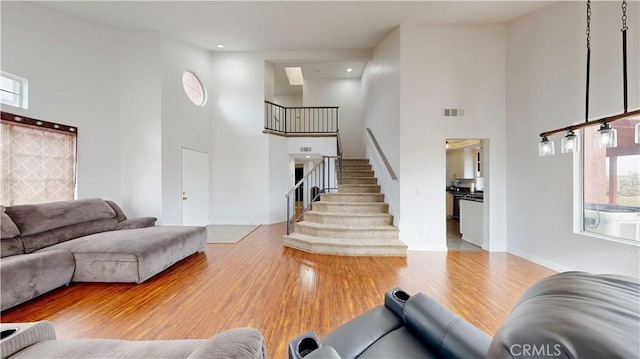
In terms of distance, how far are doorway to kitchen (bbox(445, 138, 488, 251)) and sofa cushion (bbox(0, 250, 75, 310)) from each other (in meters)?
5.91

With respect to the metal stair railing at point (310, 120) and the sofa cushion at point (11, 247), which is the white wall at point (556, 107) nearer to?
the metal stair railing at point (310, 120)

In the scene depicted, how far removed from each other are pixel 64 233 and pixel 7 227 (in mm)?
619

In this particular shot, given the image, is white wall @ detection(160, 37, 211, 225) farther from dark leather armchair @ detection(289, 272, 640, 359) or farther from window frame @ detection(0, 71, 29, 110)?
dark leather armchair @ detection(289, 272, 640, 359)

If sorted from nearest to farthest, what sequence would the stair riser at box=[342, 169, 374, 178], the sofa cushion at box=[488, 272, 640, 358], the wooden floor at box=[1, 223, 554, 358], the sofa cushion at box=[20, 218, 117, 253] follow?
the sofa cushion at box=[488, 272, 640, 358] → the wooden floor at box=[1, 223, 554, 358] → the sofa cushion at box=[20, 218, 117, 253] → the stair riser at box=[342, 169, 374, 178]

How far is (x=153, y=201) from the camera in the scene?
5184 millimetres

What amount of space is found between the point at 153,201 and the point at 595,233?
297 inches

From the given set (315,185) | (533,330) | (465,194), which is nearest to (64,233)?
(533,330)

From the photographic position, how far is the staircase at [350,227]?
427 centimetres

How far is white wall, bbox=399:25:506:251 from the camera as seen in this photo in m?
4.61

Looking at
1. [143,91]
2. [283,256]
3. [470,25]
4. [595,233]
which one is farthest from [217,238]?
[470,25]

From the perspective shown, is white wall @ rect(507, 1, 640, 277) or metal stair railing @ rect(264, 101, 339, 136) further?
metal stair railing @ rect(264, 101, 339, 136)

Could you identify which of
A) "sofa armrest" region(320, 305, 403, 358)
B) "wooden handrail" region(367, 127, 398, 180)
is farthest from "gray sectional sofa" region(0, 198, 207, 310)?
"wooden handrail" region(367, 127, 398, 180)

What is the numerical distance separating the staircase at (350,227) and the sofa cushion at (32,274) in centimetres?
Result: 307

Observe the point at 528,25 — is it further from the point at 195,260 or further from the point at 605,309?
the point at 195,260
